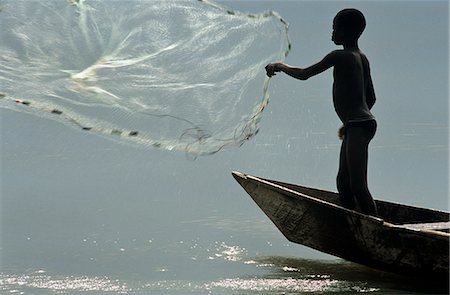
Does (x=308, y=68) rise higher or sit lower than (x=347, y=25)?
lower

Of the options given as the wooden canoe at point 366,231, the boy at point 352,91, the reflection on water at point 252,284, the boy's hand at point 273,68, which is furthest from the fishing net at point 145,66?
the reflection on water at point 252,284

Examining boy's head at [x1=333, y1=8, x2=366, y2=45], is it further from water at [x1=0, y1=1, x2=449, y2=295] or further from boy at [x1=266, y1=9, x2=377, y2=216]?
water at [x1=0, y1=1, x2=449, y2=295]

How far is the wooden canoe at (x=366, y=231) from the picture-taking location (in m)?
6.38

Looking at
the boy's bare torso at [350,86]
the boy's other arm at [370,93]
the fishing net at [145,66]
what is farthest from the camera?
the boy's other arm at [370,93]

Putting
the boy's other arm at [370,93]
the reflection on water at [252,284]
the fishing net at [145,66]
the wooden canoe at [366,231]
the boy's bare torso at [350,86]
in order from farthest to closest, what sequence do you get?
the boy's other arm at [370,93], the boy's bare torso at [350,86], the fishing net at [145,66], the reflection on water at [252,284], the wooden canoe at [366,231]

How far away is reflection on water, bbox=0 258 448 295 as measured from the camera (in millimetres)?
6516

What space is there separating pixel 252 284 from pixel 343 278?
28.3 inches

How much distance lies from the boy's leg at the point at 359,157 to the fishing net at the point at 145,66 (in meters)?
0.73

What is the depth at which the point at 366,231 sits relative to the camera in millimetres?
6781

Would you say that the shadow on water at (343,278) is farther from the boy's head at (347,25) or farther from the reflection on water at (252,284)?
the boy's head at (347,25)

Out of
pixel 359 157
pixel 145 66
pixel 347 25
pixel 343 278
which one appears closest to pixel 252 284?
pixel 343 278

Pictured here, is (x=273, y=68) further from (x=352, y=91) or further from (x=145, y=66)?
(x=145, y=66)

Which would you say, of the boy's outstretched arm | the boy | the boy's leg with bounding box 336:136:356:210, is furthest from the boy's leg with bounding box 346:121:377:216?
the boy's outstretched arm

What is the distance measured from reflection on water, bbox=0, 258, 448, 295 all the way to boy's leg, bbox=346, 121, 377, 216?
22.6 inches
